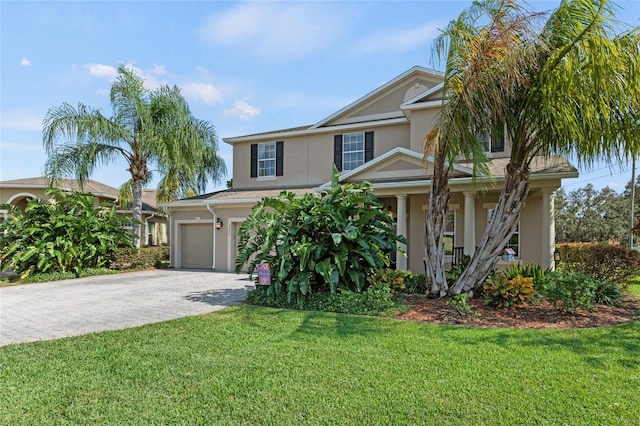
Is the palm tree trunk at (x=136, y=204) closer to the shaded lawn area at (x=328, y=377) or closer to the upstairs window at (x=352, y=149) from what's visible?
the upstairs window at (x=352, y=149)

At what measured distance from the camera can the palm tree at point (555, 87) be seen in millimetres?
6355

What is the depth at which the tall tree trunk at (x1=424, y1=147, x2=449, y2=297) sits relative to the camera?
8102 mm

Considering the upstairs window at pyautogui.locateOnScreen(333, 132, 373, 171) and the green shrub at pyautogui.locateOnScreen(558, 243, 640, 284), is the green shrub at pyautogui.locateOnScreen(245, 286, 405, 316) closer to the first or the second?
the green shrub at pyautogui.locateOnScreen(558, 243, 640, 284)

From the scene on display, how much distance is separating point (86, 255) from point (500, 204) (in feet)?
45.8

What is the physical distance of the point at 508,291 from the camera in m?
7.16

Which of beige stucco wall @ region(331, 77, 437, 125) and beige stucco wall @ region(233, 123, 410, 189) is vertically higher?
beige stucco wall @ region(331, 77, 437, 125)

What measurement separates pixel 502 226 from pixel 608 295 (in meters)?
→ 2.61

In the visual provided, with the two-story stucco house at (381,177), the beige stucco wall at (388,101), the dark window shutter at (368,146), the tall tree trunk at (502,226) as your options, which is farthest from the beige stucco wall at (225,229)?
the tall tree trunk at (502,226)

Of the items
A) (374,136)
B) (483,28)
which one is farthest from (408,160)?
(483,28)

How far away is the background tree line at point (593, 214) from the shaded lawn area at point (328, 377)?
3117 centimetres

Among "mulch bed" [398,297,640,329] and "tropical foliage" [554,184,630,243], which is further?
"tropical foliage" [554,184,630,243]

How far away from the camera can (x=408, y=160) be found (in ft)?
40.0

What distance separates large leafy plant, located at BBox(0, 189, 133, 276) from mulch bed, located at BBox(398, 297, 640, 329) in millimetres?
12258

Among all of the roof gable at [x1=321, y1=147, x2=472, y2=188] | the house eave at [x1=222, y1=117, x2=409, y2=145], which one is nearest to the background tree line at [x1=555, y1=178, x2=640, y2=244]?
the house eave at [x1=222, y1=117, x2=409, y2=145]
